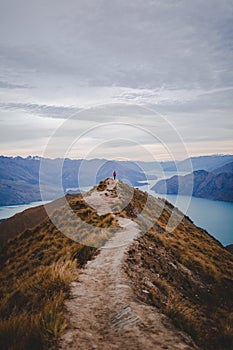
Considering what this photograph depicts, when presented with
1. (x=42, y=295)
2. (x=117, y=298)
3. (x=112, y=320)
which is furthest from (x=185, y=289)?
(x=42, y=295)

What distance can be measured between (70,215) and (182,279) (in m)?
16.1

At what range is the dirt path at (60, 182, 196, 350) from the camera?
555cm

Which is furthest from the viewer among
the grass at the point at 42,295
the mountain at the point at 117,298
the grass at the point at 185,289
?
the grass at the point at 185,289

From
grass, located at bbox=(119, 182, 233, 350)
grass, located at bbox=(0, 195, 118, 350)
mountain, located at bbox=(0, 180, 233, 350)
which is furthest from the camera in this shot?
grass, located at bbox=(119, 182, 233, 350)

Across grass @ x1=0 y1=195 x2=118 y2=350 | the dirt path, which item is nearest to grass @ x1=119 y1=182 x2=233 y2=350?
the dirt path

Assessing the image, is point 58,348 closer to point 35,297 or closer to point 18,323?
point 18,323

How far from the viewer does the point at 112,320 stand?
22.2 feet

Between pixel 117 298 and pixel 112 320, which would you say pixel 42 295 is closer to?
pixel 117 298

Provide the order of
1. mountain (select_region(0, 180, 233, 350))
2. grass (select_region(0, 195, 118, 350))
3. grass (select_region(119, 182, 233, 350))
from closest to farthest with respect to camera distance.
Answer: grass (select_region(0, 195, 118, 350)) < mountain (select_region(0, 180, 233, 350)) < grass (select_region(119, 182, 233, 350))

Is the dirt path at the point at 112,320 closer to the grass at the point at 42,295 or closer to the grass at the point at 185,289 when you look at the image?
the grass at the point at 42,295

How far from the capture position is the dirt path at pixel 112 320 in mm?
5555

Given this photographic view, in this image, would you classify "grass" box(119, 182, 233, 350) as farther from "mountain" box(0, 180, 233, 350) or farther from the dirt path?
the dirt path

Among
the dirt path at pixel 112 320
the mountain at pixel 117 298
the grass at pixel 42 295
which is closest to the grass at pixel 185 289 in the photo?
the mountain at pixel 117 298

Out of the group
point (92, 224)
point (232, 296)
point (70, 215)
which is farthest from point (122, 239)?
point (70, 215)
